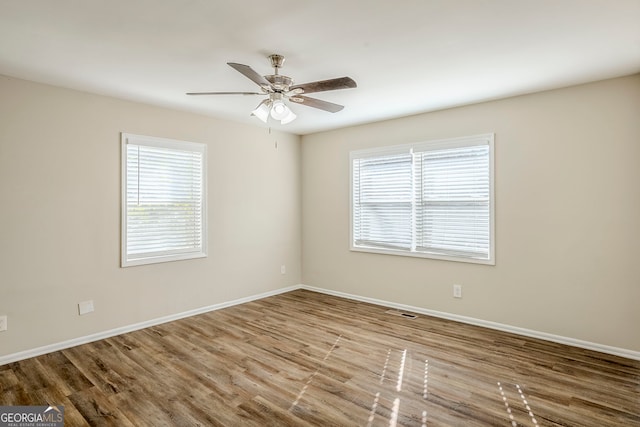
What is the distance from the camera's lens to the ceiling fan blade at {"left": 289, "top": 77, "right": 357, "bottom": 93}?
2.49 meters

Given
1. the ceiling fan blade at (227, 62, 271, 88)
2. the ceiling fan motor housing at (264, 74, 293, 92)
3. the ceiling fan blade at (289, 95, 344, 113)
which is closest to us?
the ceiling fan blade at (227, 62, 271, 88)

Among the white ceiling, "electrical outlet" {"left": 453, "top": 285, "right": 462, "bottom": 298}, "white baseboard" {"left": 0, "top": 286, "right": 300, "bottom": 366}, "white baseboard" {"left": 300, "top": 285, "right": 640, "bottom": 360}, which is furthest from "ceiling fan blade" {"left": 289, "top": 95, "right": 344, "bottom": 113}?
"white baseboard" {"left": 0, "top": 286, "right": 300, "bottom": 366}

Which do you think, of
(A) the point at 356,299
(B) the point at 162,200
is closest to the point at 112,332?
(B) the point at 162,200

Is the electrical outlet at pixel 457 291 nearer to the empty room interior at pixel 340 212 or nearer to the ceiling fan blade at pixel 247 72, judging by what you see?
the empty room interior at pixel 340 212

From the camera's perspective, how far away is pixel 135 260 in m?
3.99

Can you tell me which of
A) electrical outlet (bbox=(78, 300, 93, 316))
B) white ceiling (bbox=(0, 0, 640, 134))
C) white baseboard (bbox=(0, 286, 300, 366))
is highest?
white ceiling (bbox=(0, 0, 640, 134))

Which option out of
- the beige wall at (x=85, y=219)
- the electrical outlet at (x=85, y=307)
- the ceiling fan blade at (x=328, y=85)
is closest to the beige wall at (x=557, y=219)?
the ceiling fan blade at (x=328, y=85)

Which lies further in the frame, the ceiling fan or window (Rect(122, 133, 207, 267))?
window (Rect(122, 133, 207, 267))

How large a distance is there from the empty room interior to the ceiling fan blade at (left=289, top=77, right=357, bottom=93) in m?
0.04

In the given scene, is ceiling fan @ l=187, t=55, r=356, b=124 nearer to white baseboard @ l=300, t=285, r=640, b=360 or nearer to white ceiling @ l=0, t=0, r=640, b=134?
white ceiling @ l=0, t=0, r=640, b=134

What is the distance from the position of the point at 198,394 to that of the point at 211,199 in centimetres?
262

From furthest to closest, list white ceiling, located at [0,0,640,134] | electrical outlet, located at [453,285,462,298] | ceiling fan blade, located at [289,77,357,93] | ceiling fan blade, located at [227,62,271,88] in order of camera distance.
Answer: electrical outlet, located at [453,285,462,298], ceiling fan blade, located at [289,77,357,93], ceiling fan blade, located at [227,62,271,88], white ceiling, located at [0,0,640,134]

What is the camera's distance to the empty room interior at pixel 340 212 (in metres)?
2.39

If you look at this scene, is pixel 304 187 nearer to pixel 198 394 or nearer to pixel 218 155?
pixel 218 155
